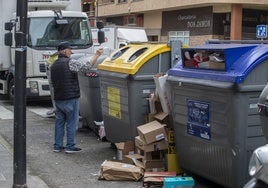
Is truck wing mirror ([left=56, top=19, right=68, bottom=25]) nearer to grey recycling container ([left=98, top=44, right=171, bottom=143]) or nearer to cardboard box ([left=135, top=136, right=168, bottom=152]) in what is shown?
grey recycling container ([left=98, top=44, right=171, bottom=143])

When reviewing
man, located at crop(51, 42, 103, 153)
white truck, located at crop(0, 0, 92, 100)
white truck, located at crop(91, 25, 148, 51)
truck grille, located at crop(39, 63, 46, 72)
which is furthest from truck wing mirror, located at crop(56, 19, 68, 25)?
white truck, located at crop(91, 25, 148, 51)

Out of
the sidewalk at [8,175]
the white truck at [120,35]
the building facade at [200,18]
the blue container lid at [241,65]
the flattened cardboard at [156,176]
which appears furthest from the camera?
the building facade at [200,18]

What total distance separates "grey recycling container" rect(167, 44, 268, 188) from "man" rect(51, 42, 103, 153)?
2366mm

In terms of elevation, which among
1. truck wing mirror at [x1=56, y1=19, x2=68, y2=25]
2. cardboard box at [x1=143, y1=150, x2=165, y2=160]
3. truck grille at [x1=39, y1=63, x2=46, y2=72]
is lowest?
cardboard box at [x1=143, y1=150, x2=165, y2=160]

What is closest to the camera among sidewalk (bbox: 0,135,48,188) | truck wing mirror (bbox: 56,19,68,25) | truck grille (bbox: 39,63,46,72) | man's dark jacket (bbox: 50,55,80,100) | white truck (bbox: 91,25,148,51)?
sidewalk (bbox: 0,135,48,188)

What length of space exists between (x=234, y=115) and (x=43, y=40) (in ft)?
32.5

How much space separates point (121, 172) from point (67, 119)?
203 centimetres

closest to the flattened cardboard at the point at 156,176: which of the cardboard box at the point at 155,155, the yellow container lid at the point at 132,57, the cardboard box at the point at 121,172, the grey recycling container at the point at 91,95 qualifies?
the cardboard box at the point at 121,172

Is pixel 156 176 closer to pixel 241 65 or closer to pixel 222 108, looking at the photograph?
pixel 222 108

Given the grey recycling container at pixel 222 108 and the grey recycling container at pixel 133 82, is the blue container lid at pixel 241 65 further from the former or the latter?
the grey recycling container at pixel 133 82

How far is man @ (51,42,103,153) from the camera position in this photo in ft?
26.5

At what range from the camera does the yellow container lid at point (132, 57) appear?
282 inches

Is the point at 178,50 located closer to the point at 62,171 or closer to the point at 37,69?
the point at 62,171

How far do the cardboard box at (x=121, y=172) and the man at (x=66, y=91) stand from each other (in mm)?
1729
